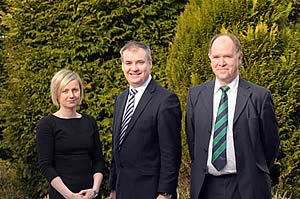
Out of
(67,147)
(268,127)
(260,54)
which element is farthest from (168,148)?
(260,54)

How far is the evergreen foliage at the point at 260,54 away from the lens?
19.6 feet

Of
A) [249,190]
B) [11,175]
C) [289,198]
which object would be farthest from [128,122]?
[11,175]

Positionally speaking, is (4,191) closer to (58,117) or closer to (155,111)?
(58,117)

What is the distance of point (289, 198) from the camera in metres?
6.25

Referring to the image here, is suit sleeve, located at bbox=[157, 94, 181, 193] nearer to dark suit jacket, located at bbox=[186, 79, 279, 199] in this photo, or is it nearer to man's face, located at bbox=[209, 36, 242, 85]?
dark suit jacket, located at bbox=[186, 79, 279, 199]

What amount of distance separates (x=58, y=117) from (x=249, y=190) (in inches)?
62.4

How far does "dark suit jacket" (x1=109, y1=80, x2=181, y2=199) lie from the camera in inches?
160

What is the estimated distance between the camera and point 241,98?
13.1 ft

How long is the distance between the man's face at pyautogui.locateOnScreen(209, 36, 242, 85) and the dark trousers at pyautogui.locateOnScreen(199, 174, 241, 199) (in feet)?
2.23

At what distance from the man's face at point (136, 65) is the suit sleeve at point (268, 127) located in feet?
2.92

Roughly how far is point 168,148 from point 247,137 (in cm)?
56

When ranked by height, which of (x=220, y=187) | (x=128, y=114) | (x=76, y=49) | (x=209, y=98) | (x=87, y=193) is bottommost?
(x=87, y=193)

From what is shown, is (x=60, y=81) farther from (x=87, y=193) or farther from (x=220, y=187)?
(x=220, y=187)

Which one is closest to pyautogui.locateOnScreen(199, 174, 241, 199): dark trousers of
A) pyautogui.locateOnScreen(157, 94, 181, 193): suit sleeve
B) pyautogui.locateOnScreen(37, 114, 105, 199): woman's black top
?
pyautogui.locateOnScreen(157, 94, 181, 193): suit sleeve
